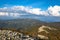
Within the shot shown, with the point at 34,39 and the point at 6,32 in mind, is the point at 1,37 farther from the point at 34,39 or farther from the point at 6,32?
the point at 34,39

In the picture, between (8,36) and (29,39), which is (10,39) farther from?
(29,39)

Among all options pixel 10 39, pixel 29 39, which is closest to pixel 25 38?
pixel 29 39

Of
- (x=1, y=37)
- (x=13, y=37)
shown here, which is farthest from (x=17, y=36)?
(x=1, y=37)

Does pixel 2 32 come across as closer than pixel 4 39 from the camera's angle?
No

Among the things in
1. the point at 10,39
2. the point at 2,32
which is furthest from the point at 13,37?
the point at 2,32

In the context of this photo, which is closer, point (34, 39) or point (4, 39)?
point (4, 39)

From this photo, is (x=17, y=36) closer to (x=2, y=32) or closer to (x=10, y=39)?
(x=10, y=39)
